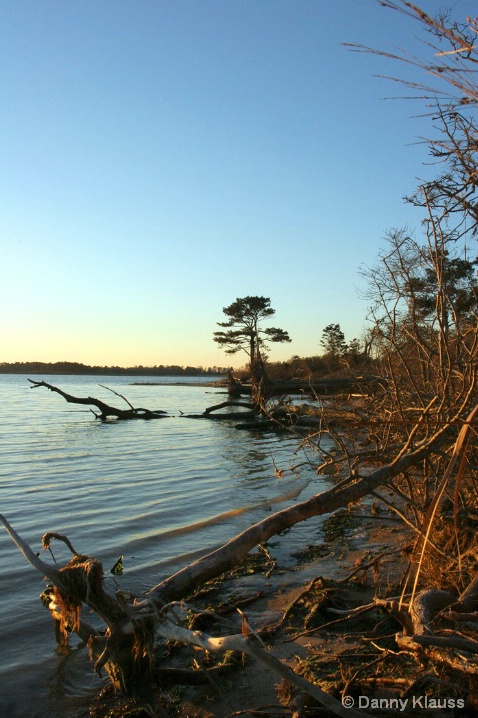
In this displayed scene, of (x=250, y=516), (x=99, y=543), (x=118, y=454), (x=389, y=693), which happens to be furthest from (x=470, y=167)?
(x=118, y=454)

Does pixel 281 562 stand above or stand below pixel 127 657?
below

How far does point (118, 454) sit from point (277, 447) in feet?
17.5

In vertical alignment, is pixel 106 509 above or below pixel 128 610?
below

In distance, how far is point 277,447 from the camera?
61.1ft

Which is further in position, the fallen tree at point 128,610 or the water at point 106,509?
the water at point 106,509

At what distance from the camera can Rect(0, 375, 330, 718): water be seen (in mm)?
4141

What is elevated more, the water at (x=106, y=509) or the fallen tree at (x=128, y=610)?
the fallen tree at (x=128, y=610)

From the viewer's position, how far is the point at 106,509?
9.06 m

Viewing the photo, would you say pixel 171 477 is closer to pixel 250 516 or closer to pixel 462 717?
pixel 250 516

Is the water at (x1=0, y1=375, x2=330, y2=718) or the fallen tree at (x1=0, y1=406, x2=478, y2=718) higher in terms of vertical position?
the fallen tree at (x1=0, y1=406, x2=478, y2=718)

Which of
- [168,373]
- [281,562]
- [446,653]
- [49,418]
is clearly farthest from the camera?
[168,373]

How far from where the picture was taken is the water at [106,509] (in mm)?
4141

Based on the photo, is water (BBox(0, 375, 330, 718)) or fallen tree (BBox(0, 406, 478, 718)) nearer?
fallen tree (BBox(0, 406, 478, 718))

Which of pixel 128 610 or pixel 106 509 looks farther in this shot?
pixel 106 509
